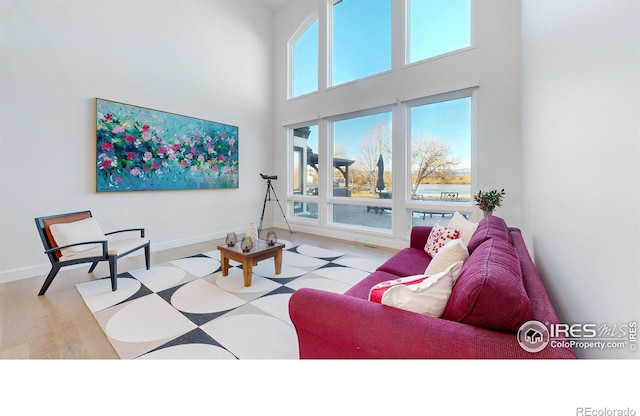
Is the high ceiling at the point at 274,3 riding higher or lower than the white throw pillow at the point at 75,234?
higher

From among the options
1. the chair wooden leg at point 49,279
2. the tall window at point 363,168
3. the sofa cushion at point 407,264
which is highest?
the tall window at point 363,168

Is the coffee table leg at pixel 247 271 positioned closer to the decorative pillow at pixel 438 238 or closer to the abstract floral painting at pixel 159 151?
the decorative pillow at pixel 438 238

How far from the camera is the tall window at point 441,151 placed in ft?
12.0

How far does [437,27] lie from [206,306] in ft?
15.8

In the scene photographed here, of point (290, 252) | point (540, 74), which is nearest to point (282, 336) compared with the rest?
point (290, 252)

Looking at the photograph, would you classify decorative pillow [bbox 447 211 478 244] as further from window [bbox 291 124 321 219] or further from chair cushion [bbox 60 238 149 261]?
chair cushion [bbox 60 238 149 261]

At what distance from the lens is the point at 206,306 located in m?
2.19

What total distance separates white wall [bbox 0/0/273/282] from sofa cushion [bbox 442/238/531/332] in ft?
14.4

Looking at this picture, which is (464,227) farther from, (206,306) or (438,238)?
(206,306)

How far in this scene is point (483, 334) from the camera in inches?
29.6

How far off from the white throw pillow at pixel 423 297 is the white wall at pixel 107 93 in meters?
4.17

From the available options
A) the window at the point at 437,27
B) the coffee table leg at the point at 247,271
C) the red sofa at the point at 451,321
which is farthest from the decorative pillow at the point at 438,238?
the window at the point at 437,27

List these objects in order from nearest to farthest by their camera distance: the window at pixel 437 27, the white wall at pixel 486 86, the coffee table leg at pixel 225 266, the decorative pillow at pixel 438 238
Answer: the decorative pillow at pixel 438 238 < the coffee table leg at pixel 225 266 < the white wall at pixel 486 86 < the window at pixel 437 27

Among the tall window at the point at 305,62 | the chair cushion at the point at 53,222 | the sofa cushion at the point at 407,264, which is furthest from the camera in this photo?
the tall window at the point at 305,62
